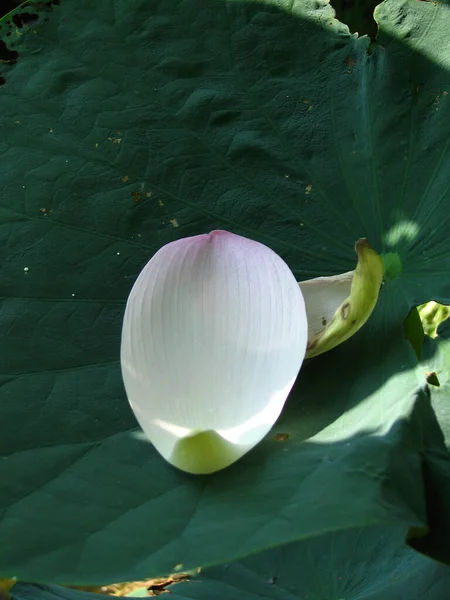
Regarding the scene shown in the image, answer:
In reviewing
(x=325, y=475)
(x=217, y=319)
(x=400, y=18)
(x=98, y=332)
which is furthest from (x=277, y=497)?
(x=400, y=18)

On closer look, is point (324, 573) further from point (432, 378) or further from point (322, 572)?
point (432, 378)

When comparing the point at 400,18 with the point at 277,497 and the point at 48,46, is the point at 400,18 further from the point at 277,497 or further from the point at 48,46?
the point at 277,497

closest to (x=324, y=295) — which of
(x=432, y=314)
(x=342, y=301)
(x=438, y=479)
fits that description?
(x=342, y=301)

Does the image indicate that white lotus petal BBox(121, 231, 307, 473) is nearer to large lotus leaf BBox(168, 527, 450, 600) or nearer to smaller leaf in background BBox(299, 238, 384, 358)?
smaller leaf in background BBox(299, 238, 384, 358)

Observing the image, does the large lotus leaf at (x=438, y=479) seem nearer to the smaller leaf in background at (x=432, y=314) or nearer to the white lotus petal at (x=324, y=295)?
the white lotus petal at (x=324, y=295)

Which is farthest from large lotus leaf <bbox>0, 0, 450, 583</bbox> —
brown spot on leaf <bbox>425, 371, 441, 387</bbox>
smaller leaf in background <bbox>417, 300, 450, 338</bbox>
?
smaller leaf in background <bbox>417, 300, 450, 338</bbox>
